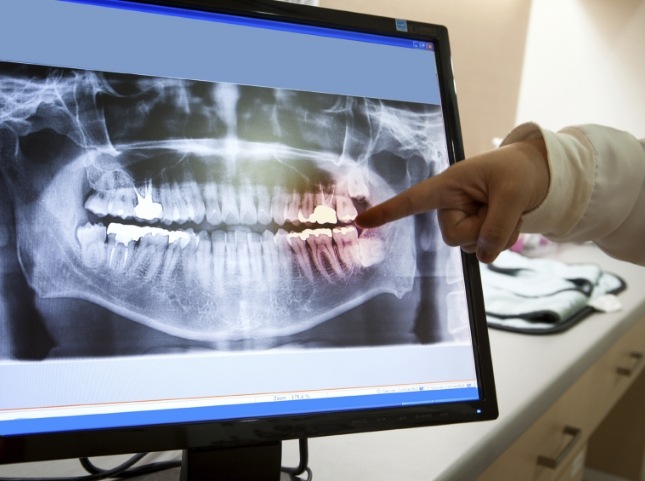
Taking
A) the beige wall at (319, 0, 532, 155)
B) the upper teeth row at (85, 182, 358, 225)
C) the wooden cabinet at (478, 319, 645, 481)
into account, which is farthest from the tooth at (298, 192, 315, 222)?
the beige wall at (319, 0, 532, 155)

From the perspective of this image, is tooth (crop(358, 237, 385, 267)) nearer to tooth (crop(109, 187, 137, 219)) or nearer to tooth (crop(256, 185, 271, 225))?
tooth (crop(256, 185, 271, 225))

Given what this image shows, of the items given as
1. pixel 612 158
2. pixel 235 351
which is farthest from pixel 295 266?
pixel 612 158

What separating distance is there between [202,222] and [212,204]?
0.05 ft

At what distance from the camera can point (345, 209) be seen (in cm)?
51

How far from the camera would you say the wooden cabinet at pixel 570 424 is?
0.74m

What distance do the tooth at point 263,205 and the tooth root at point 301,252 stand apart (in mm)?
24

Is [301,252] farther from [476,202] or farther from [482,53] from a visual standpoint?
[482,53]

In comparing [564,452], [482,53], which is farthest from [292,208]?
[482,53]

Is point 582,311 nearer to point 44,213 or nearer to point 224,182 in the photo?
point 224,182

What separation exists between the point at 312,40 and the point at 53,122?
0.75ft

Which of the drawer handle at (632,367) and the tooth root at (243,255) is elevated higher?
the tooth root at (243,255)

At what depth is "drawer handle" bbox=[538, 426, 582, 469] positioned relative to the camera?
862 mm

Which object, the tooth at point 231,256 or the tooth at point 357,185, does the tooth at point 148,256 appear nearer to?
the tooth at point 231,256

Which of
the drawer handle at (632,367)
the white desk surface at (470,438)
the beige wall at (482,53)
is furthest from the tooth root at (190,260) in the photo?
the drawer handle at (632,367)
